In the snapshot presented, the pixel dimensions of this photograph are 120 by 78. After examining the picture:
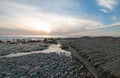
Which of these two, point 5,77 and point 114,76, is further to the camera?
point 5,77

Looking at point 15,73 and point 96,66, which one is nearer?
point 96,66

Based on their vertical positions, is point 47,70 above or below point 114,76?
below

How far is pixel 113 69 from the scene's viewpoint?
5227 mm

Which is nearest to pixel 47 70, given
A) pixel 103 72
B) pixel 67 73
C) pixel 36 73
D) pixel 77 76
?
pixel 36 73

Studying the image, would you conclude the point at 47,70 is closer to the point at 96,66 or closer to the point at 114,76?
the point at 96,66

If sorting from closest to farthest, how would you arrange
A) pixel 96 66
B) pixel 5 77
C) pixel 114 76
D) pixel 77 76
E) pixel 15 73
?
1. pixel 114 76
2. pixel 96 66
3. pixel 77 76
4. pixel 5 77
5. pixel 15 73

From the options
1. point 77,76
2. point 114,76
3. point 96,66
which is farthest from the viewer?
point 77,76

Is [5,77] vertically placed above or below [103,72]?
below

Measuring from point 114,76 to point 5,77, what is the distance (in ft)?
26.3

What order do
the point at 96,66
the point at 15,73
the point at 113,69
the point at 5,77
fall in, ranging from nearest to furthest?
1. the point at 113,69
2. the point at 96,66
3. the point at 5,77
4. the point at 15,73

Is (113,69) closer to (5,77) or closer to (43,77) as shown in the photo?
(43,77)

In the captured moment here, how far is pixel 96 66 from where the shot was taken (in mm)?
6543

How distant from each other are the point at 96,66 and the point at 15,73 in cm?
681

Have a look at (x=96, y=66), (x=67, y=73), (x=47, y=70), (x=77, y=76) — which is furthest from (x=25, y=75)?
(x=96, y=66)
